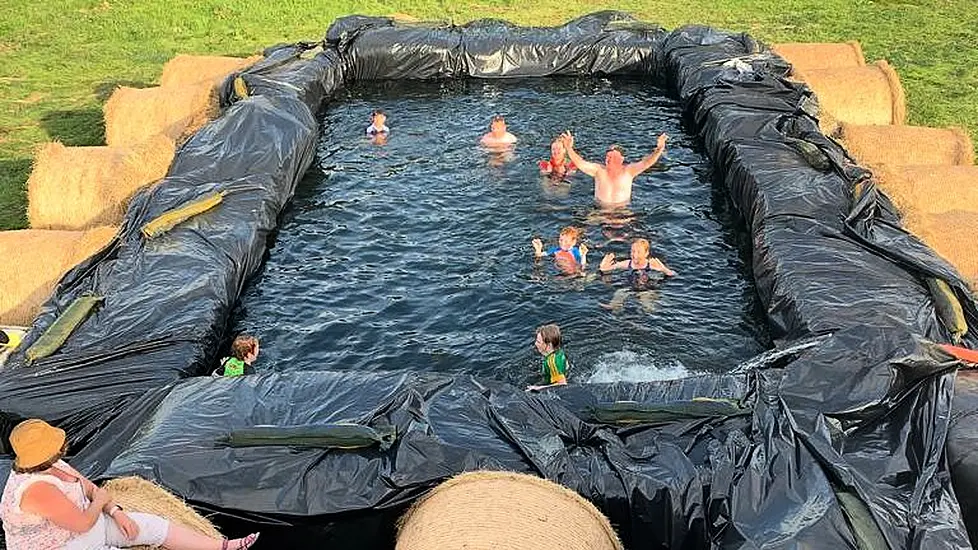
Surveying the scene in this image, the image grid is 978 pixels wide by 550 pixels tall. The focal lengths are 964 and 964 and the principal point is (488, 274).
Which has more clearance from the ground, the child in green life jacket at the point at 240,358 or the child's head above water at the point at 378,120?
the child in green life jacket at the point at 240,358

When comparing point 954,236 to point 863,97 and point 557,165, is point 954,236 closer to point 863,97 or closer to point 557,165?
point 863,97

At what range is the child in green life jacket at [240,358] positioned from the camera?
7.59m

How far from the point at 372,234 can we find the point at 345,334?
207 cm

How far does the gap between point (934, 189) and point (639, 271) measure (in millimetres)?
3338

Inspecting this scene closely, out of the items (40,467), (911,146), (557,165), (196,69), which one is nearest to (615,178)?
(557,165)

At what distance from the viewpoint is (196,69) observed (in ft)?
48.4

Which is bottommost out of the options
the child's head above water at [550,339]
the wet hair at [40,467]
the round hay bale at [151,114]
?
the child's head above water at [550,339]

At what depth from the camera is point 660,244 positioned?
1016cm

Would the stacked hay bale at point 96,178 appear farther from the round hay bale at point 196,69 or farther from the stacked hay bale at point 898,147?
the stacked hay bale at point 898,147

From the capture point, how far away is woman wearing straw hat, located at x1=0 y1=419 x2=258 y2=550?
176 inches

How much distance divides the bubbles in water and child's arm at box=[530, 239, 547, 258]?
1.77 meters

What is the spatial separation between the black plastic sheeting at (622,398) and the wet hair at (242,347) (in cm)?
28

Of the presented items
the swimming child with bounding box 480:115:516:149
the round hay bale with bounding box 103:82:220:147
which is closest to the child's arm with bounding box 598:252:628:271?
the swimming child with bounding box 480:115:516:149

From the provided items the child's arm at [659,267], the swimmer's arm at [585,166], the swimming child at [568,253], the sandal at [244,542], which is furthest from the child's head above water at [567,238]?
the sandal at [244,542]
